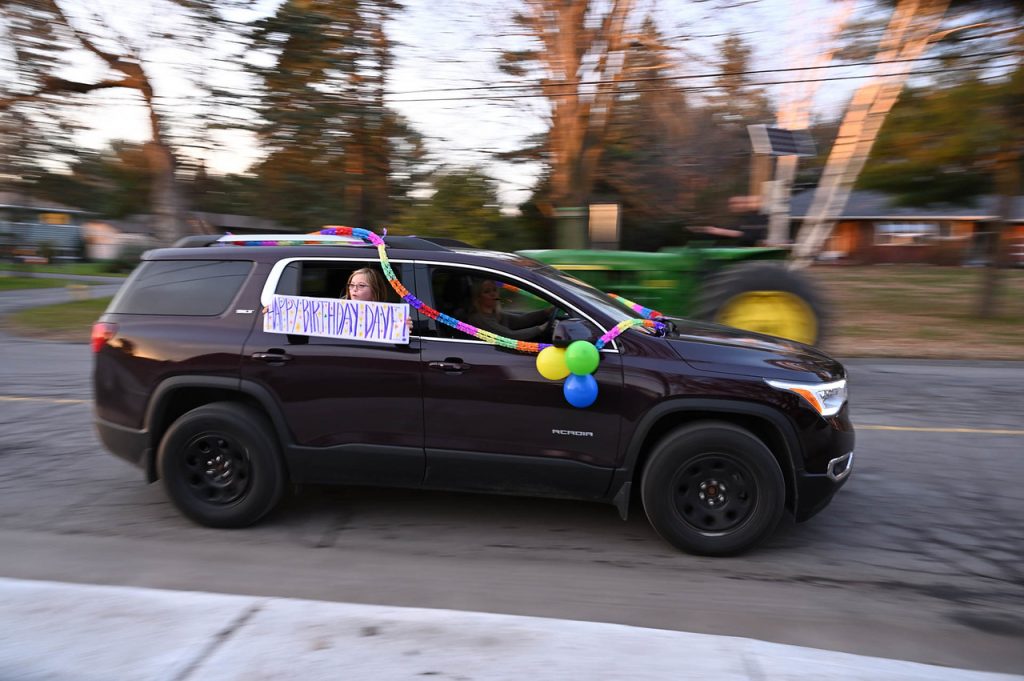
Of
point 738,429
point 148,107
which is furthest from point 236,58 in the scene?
point 738,429

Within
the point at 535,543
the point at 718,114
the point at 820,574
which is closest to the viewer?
the point at 820,574

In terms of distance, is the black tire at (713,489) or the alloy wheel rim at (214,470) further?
the alloy wheel rim at (214,470)

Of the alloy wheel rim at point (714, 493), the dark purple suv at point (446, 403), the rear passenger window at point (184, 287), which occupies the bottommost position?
the alloy wheel rim at point (714, 493)

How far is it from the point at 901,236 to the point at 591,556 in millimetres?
41110

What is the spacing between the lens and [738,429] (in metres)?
4.43

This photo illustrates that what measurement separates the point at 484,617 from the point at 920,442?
4.98 m

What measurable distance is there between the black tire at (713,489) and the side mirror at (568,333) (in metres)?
0.77

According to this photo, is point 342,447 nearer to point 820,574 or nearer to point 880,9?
point 820,574

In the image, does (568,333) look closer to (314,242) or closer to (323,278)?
(323,278)

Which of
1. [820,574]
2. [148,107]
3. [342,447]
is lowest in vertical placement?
[820,574]

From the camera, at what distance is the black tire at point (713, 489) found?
4.39m

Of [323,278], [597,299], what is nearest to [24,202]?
[323,278]

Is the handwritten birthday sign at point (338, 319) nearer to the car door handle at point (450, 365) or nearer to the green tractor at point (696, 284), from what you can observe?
the car door handle at point (450, 365)

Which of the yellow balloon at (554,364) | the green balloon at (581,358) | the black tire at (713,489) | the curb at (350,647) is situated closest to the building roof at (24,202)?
the curb at (350,647)
